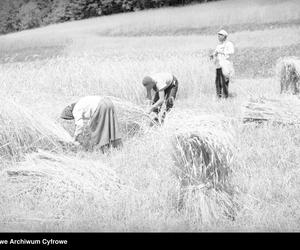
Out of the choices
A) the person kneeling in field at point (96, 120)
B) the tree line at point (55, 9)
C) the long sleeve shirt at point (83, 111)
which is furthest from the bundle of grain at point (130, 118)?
the tree line at point (55, 9)

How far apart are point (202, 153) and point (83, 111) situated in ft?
7.15

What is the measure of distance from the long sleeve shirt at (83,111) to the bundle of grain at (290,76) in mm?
3187

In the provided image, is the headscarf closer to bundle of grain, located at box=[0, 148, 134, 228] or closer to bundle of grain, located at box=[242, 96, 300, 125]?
bundle of grain, located at box=[0, 148, 134, 228]

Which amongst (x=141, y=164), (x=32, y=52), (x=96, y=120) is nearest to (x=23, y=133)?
(x=96, y=120)

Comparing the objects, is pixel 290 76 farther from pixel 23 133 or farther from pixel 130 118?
pixel 23 133

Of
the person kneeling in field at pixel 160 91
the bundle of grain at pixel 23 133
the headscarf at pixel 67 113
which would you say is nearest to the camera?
the bundle of grain at pixel 23 133

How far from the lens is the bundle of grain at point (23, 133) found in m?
5.44

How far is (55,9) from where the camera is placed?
21.9 meters

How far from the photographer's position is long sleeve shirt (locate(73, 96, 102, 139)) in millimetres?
5586

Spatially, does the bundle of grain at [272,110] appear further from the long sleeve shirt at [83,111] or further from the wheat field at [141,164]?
the long sleeve shirt at [83,111]

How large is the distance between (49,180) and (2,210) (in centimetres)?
46

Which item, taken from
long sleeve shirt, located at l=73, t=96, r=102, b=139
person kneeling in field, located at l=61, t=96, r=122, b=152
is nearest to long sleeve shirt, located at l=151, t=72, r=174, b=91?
person kneeling in field, located at l=61, t=96, r=122, b=152

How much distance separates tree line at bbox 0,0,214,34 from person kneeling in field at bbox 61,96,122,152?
525 inches
